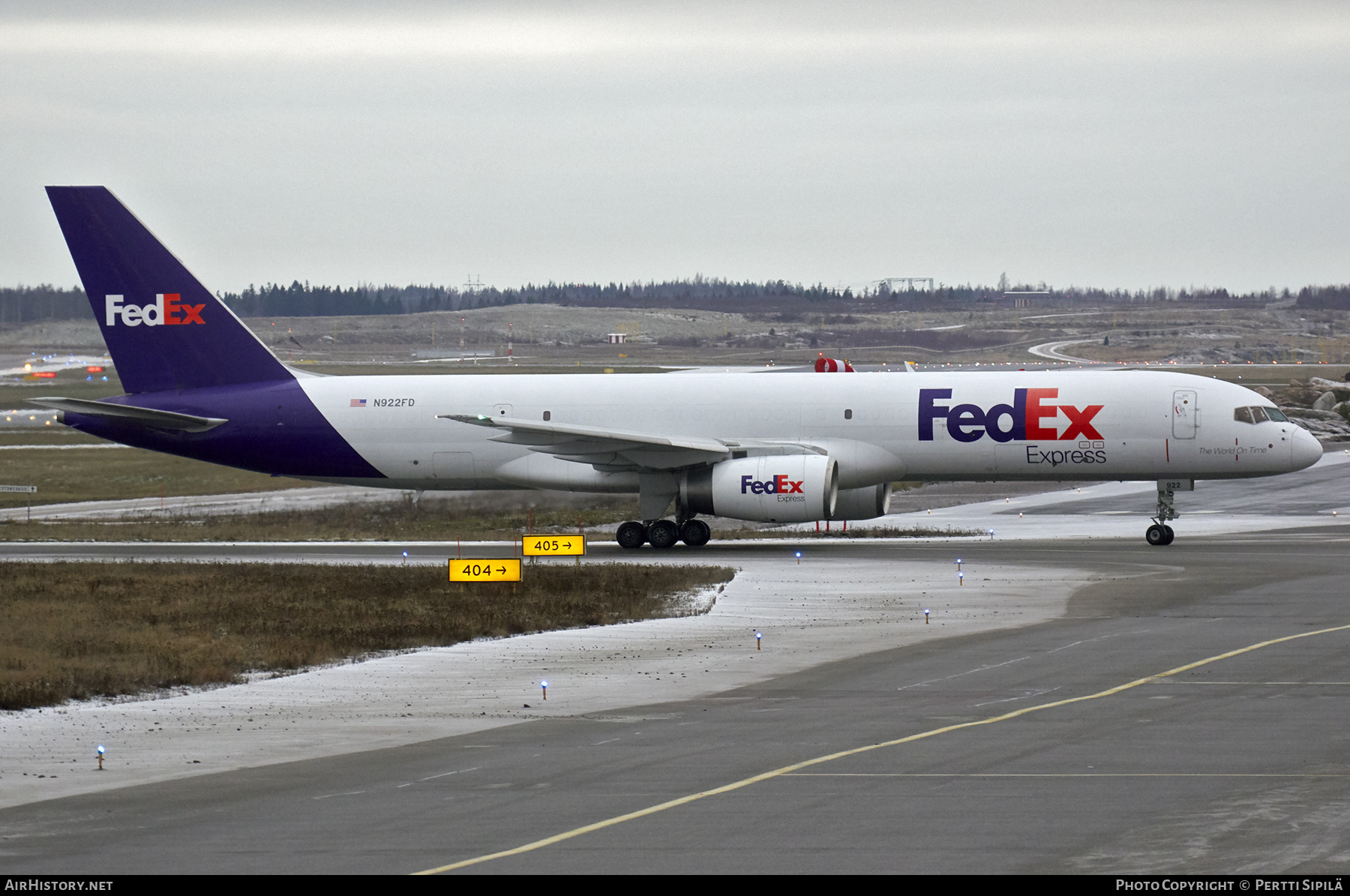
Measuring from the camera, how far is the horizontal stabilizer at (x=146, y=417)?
130 ft

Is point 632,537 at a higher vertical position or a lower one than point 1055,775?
lower

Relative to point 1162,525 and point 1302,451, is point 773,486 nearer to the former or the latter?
point 1162,525

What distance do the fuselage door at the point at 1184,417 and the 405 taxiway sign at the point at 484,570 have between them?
705 inches

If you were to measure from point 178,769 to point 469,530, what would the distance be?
103ft

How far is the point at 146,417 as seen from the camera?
40.4 metres

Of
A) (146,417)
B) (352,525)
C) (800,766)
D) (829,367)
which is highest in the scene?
(829,367)

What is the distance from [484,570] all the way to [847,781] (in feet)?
50.7

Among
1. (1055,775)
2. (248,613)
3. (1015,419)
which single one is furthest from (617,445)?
(1055,775)

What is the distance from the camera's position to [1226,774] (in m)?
13.7

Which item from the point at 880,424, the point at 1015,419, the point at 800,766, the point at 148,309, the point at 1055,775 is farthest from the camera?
the point at 148,309

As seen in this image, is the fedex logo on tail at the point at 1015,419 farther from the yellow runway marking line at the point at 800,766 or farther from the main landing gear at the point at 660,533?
the yellow runway marking line at the point at 800,766

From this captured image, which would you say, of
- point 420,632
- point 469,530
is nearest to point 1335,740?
point 420,632

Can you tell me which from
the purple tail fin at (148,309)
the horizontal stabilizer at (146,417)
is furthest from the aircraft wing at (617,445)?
the purple tail fin at (148,309)

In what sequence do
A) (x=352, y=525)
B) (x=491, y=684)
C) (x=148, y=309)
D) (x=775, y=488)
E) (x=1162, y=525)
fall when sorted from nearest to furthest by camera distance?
1. (x=491, y=684)
2. (x=775, y=488)
3. (x=1162, y=525)
4. (x=148, y=309)
5. (x=352, y=525)
